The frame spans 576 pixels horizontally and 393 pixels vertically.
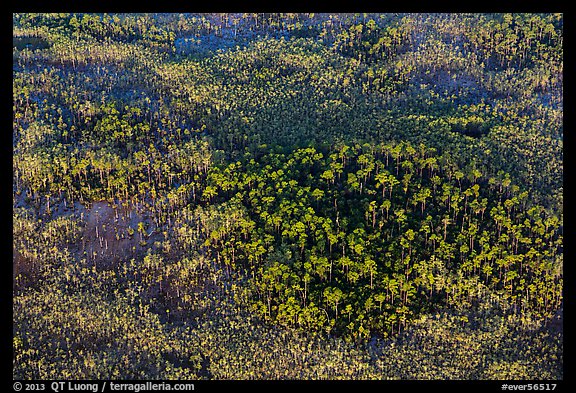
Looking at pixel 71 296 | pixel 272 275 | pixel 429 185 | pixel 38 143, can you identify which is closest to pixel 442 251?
pixel 429 185

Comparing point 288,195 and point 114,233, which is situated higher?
point 288,195

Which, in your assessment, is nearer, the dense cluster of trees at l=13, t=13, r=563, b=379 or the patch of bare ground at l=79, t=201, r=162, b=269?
the dense cluster of trees at l=13, t=13, r=563, b=379

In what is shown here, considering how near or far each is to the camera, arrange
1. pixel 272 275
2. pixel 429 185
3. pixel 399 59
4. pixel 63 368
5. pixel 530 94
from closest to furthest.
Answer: pixel 63 368 < pixel 272 275 < pixel 429 185 < pixel 530 94 < pixel 399 59

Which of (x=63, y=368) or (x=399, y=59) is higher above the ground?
A: (x=399, y=59)

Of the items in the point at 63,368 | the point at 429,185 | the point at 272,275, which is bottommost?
the point at 63,368

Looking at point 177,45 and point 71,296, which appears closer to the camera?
point 71,296

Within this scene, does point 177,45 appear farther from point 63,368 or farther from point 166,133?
point 63,368

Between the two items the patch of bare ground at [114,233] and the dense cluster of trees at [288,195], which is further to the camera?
the patch of bare ground at [114,233]

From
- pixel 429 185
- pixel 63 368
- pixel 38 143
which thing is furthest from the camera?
pixel 38 143
